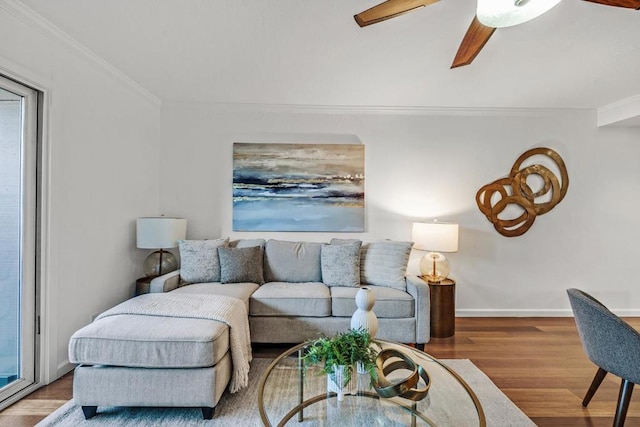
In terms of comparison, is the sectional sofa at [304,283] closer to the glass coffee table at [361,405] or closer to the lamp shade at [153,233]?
the lamp shade at [153,233]

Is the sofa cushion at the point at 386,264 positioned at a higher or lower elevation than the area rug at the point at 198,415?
higher

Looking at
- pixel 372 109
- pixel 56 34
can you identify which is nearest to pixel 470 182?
pixel 372 109

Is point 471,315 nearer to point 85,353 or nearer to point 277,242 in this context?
point 277,242

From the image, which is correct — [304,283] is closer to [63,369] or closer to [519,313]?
[63,369]

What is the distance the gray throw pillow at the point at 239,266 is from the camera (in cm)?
298

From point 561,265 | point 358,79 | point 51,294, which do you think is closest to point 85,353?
point 51,294

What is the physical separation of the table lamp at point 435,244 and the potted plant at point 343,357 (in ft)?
6.21

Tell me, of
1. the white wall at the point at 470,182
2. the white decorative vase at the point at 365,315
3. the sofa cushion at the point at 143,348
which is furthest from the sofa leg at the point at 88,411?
the white wall at the point at 470,182

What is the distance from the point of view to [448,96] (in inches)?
129

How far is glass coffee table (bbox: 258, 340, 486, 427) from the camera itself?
1.39 metres

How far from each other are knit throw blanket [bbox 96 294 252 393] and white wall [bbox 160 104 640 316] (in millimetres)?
1446

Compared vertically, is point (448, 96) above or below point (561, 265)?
above

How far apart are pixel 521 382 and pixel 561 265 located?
6.67 ft

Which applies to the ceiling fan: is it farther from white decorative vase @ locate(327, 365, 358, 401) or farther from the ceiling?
white decorative vase @ locate(327, 365, 358, 401)
